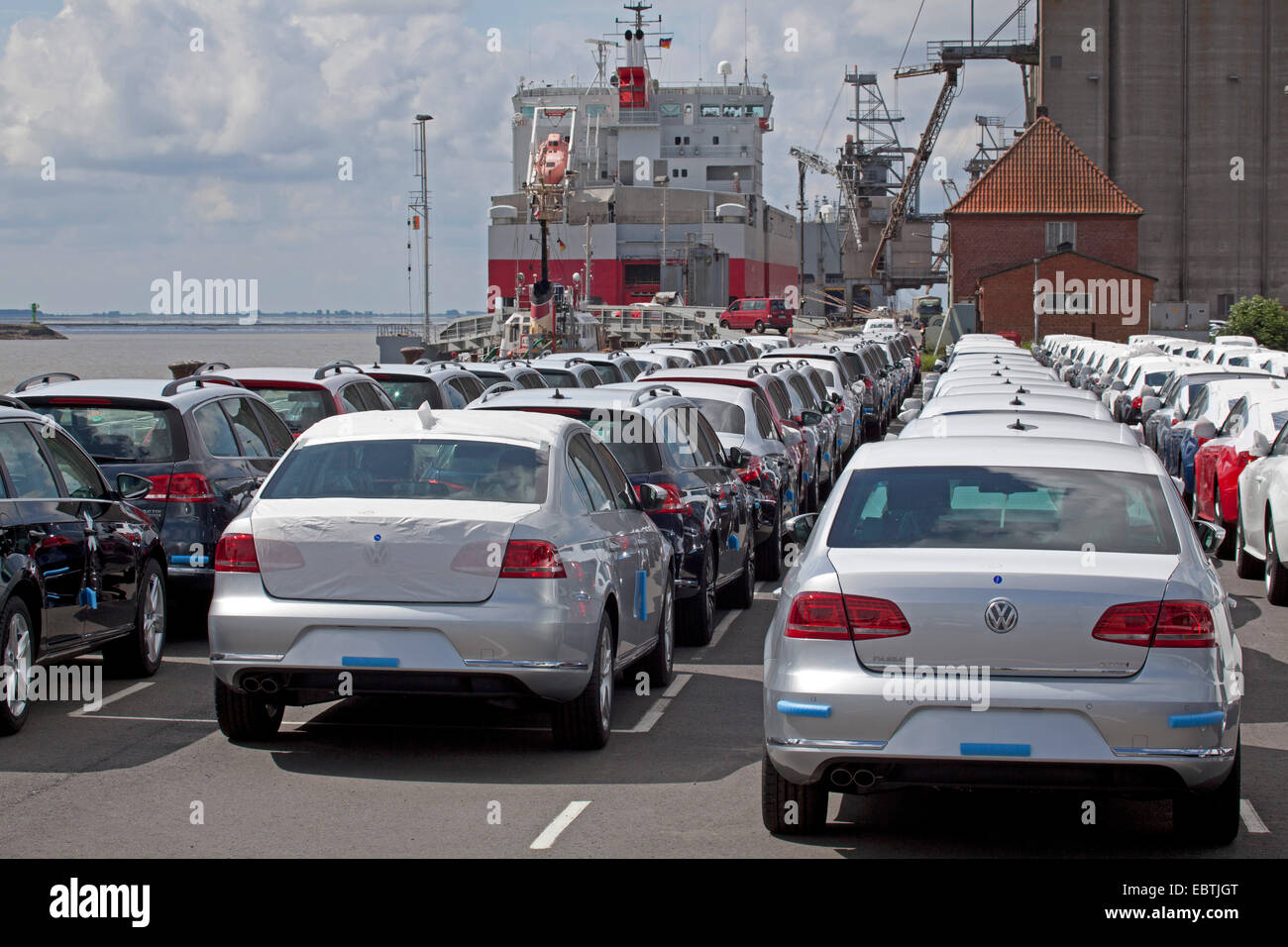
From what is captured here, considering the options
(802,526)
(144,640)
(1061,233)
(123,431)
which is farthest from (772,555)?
(1061,233)

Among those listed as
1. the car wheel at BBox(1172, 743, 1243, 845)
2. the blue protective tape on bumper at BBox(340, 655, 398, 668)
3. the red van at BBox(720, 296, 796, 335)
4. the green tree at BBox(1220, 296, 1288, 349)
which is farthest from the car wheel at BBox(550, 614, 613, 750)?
the red van at BBox(720, 296, 796, 335)

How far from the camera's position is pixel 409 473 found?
8.27 meters

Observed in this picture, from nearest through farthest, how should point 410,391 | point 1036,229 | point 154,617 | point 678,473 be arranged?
point 154,617
point 678,473
point 410,391
point 1036,229

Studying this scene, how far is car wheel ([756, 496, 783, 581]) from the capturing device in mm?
14938

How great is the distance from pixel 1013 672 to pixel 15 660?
193 inches

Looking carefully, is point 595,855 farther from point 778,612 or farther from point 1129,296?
point 1129,296

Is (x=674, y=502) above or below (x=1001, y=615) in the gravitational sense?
below

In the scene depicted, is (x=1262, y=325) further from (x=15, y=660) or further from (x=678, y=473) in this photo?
(x=15, y=660)

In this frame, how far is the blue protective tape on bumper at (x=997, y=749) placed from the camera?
5820 mm

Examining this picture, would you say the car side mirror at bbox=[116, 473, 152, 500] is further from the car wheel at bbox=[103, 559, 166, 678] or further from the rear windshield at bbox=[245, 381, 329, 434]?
the rear windshield at bbox=[245, 381, 329, 434]

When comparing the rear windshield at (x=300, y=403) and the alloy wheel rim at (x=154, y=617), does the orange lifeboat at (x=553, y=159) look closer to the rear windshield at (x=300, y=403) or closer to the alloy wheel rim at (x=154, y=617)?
the rear windshield at (x=300, y=403)

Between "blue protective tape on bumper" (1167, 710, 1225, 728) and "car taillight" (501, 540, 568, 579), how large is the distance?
9.42 feet

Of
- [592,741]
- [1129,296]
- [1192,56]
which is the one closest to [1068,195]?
[1129,296]
